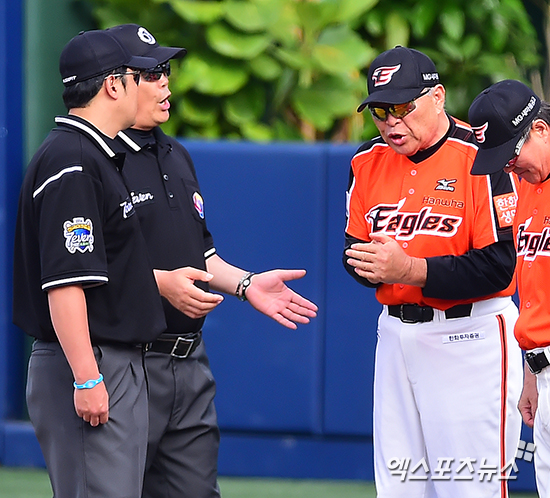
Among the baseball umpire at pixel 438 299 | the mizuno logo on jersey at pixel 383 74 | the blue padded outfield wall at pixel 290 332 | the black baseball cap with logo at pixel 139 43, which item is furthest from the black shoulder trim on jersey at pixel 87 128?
the blue padded outfield wall at pixel 290 332

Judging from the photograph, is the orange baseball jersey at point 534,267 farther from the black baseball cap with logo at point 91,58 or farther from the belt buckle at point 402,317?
the black baseball cap with logo at point 91,58

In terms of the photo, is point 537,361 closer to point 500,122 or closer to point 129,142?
point 500,122

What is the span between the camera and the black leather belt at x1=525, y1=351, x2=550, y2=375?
9.55ft

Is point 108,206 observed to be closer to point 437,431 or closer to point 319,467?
point 437,431

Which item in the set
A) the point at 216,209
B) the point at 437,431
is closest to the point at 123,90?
the point at 437,431

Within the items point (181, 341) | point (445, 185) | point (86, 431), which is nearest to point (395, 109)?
point (445, 185)

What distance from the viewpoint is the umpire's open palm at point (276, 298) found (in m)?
3.36

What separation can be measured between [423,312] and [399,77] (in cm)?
83

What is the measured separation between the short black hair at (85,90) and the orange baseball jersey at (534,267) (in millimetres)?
1372

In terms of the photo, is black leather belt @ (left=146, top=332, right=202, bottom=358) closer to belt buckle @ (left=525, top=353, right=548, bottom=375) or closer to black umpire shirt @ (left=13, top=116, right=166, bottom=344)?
black umpire shirt @ (left=13, top=116, right=166, bottom=344)

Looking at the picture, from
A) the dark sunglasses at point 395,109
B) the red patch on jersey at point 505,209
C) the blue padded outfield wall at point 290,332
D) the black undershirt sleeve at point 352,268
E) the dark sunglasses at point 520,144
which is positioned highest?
the dark sunglasses at point 395,109

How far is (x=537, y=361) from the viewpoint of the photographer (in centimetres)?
293

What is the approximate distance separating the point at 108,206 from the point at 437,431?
139 cm

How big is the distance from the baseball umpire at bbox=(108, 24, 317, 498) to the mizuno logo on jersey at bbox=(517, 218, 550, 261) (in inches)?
29.6
